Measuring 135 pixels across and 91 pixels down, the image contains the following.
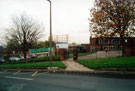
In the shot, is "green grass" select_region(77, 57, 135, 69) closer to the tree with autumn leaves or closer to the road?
the road

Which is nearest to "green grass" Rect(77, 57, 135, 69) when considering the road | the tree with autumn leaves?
the road

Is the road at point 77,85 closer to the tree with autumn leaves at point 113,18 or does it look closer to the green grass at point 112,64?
the green grass at point 112,64

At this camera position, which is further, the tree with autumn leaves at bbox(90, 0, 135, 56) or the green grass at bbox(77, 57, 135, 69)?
the tree with autumn leaves at bbox(90, 0, 135, 56)

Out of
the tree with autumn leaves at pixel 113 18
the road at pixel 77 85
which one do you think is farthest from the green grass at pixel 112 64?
the tree with autumn leaves at pixel 113 18

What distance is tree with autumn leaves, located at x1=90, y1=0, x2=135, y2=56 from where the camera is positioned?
16495mm

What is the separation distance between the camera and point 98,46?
46156 millimetres

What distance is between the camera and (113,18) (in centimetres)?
1739

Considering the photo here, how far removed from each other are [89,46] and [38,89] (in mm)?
41548

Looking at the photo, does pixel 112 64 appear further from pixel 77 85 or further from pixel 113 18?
pixel 113 18

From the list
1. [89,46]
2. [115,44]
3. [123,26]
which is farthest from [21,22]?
[115,44]

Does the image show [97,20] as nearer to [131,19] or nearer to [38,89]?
[131,19]

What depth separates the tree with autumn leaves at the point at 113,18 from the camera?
16.5 m

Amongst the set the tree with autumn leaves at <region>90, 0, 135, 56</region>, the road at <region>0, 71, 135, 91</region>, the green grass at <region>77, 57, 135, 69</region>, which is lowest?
the road at <region>0, 71, 135, 91</region>

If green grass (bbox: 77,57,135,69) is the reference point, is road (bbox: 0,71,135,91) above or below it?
below
